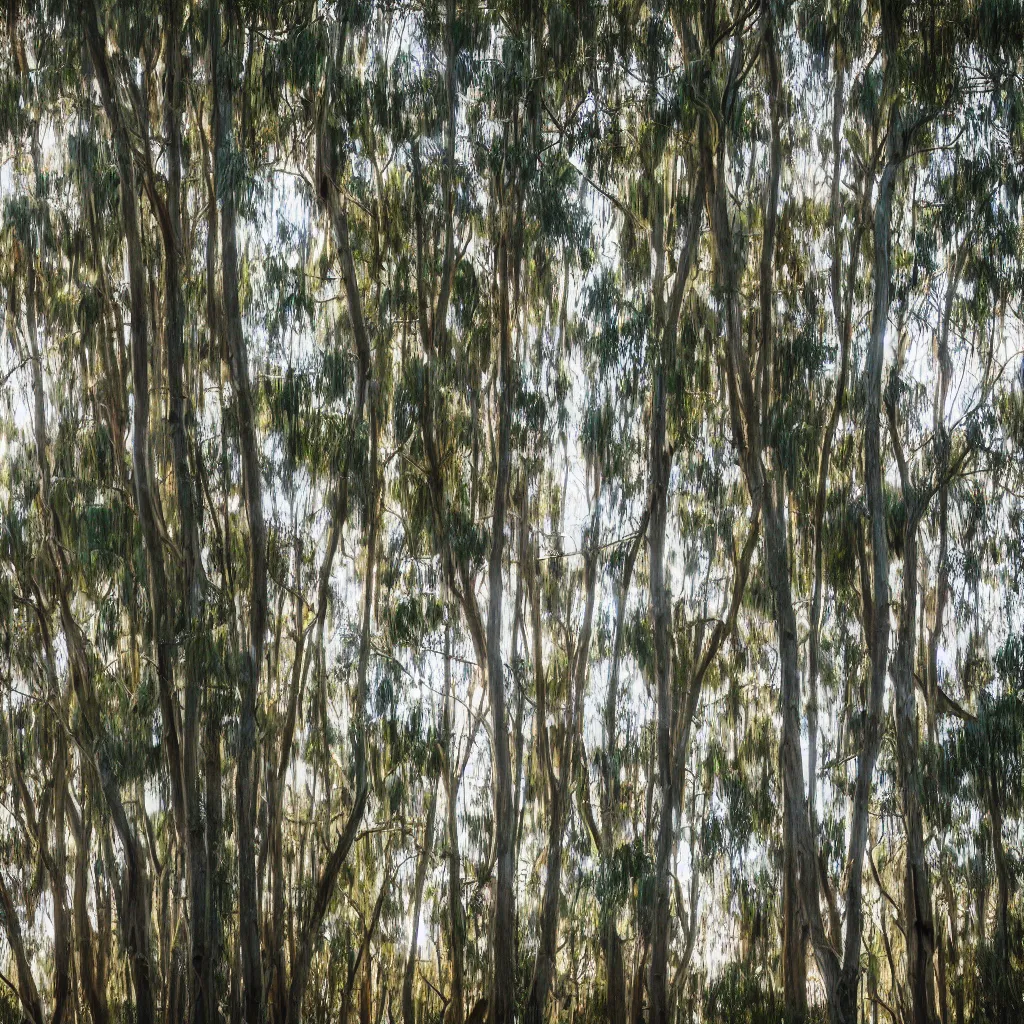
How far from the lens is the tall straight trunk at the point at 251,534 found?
6.53 metres

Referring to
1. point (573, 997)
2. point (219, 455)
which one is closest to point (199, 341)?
point (219, 455)

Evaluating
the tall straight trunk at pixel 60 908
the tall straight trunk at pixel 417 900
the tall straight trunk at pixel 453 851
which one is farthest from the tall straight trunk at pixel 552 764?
the tall straight trunk at pixel 60 908

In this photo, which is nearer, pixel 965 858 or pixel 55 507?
pixel 55 507

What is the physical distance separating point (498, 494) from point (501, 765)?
154 cm

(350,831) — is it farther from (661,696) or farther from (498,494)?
(498,494)

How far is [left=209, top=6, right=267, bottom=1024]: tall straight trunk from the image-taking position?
6.53 m

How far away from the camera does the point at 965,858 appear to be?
8766 millimetres

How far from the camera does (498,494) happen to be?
7.61m

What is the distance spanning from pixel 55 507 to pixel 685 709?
3915 millimetres

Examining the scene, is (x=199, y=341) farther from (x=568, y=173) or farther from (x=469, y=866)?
(x=469, y=866)

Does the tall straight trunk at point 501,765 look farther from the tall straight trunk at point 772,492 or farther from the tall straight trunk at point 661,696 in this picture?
the tall straight trunk at point 772,492

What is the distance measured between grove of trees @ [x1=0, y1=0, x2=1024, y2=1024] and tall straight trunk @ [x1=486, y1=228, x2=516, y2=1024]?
1.3 inches

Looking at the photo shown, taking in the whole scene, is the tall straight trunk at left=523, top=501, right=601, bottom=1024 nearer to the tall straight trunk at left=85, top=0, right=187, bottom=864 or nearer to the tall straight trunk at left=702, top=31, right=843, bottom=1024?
the tall straight trunk at left=702, top=31, right=843, bottom=1024

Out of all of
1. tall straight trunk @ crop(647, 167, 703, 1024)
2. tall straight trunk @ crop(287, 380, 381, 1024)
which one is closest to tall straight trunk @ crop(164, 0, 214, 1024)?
tall straight trunk @ crop(287, 380, 381, 1024)
